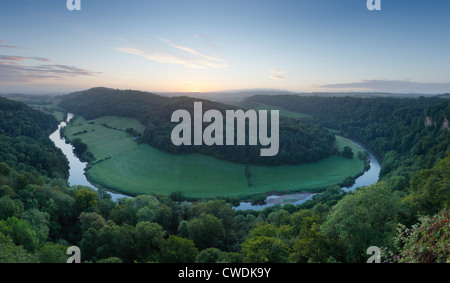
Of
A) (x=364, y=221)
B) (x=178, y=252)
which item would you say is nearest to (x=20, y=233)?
(x=178, y=252)

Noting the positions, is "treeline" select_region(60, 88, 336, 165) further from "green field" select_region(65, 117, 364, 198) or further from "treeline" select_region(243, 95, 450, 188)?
"treeline" select_region(243, 95, 450, 188)

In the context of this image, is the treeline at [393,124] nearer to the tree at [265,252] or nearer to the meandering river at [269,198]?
the meandering river at [269,198]

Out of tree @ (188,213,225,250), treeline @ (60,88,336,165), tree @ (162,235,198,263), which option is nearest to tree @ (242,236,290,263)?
tree @ (162,235,198,263)

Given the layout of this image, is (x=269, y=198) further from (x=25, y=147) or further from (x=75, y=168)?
(x=25, y=147)

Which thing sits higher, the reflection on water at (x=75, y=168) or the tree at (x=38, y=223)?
the tree at (x=38, y=223)

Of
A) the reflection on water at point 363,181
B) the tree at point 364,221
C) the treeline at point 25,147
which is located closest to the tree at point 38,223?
the treeline at point 25,147
